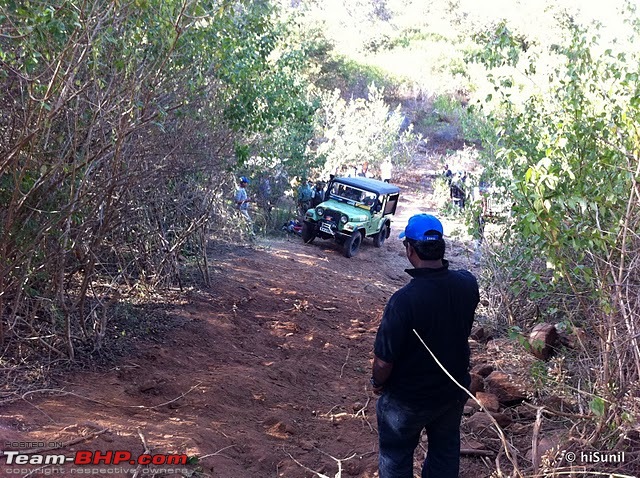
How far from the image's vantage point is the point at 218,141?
8867 mm

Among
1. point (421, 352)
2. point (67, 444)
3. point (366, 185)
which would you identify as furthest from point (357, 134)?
point (421, 352)

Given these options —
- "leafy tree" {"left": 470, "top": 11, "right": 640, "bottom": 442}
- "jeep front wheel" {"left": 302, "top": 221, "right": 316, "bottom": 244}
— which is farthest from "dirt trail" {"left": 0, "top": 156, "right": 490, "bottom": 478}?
"jeep front wheel" {"left": 302, "top": 221, "right": 316, "bottom": 244}

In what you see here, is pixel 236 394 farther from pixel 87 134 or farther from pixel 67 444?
pixel 87 134

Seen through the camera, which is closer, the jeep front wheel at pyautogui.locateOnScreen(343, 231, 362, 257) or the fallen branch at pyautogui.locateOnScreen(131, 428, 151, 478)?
the fallen branch at pyautogui.locateOnScreen(131, 428, 151, 478)

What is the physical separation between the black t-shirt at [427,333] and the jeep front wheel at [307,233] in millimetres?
12373

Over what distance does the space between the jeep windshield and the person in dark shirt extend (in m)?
12.5

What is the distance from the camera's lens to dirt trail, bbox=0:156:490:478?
451cm

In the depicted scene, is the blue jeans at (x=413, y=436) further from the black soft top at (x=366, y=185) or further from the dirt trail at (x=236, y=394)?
the black soft top at (x=366, y=185)

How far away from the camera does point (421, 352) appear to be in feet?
11.3

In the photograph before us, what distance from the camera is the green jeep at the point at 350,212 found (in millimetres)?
15453

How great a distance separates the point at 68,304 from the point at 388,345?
403 cm

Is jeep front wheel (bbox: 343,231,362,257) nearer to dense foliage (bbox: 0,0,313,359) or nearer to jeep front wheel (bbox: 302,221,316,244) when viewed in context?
jeep front wheel (bbox: 302,221,316,244)

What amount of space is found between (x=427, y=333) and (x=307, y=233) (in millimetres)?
12675

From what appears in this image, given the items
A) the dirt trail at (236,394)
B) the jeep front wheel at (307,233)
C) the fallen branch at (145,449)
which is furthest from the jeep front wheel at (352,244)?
the fallen branch at (145,449)
